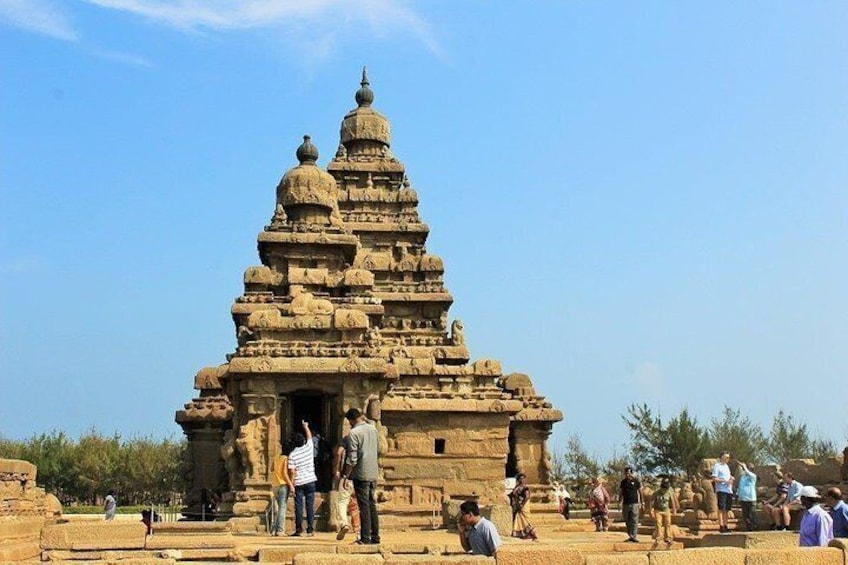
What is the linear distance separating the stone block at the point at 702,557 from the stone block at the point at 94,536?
6039mm

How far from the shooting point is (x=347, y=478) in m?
12.4

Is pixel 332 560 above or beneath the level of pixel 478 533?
beneath

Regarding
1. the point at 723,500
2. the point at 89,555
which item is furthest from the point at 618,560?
the point at 723,500

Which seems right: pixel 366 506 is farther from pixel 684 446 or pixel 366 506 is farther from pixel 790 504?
pixel 684 446

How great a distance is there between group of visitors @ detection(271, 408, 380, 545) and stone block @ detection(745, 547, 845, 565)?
449cm

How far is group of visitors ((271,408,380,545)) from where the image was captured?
→ 40.4 feet

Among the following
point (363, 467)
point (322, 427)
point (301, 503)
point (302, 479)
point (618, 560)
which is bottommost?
point (618, 560)

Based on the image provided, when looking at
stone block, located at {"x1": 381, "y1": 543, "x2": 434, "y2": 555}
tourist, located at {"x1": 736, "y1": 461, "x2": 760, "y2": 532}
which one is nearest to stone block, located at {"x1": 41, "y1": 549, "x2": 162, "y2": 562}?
stone block, located at {"x1": 381, "y1": 543, "x2": 434, "y2": 555}

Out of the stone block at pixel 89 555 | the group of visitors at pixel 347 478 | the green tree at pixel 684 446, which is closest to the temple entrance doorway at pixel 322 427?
the group of visitors at pixel 347 478

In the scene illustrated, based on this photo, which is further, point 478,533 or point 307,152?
point 307,152

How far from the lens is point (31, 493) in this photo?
16.4 meters

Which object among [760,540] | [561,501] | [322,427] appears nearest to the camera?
[760,540]

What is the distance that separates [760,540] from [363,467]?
14.8 feet

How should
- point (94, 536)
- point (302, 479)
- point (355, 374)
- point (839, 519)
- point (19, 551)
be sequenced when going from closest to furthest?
point (839, 519)
point (94, 536)
point (19, 551)
point (302, 479)
point (355, 374)
